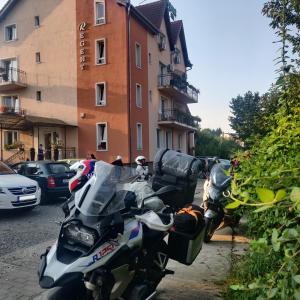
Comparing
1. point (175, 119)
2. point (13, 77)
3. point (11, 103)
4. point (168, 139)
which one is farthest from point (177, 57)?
point (11, 103)

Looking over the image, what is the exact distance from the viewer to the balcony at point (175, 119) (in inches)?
1247

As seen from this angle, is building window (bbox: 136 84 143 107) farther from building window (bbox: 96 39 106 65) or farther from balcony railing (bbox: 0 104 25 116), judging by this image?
balcony railing (bbox: 0 104 25 116)

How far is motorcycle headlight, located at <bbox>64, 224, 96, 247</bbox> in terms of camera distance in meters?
3.14

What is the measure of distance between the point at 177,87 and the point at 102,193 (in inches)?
1202

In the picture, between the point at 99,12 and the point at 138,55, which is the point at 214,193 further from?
the point at 99,12

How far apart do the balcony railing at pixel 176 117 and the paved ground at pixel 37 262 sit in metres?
23.7

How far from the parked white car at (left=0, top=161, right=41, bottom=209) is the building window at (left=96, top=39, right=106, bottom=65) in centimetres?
1762

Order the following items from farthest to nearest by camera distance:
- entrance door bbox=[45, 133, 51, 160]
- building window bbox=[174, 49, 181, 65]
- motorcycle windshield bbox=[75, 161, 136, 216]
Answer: building window bbox=[174, 49, 181, 65] → entrance door bbox=[45, 133, 51, 160] → motorcycle windshield bbox=[75, 161, 136, 216]

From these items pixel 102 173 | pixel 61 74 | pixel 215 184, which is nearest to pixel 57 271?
pixel 102 173

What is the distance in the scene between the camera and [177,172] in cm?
557

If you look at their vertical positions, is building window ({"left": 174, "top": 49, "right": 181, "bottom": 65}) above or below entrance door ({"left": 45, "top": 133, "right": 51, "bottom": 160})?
above

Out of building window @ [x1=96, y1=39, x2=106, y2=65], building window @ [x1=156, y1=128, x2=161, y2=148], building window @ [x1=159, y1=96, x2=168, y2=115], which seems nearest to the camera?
building window @ [x1=96, y1=39, x2=106, y2=65]

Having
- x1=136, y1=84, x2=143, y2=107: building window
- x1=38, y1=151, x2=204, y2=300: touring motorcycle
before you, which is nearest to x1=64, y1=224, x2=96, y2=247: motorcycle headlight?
x1=38, y1=151, x2=204, y2=300: touring motorcycle

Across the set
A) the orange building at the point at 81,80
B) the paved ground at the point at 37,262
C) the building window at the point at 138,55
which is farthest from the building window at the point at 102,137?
the paved ground at the point at 37,262
